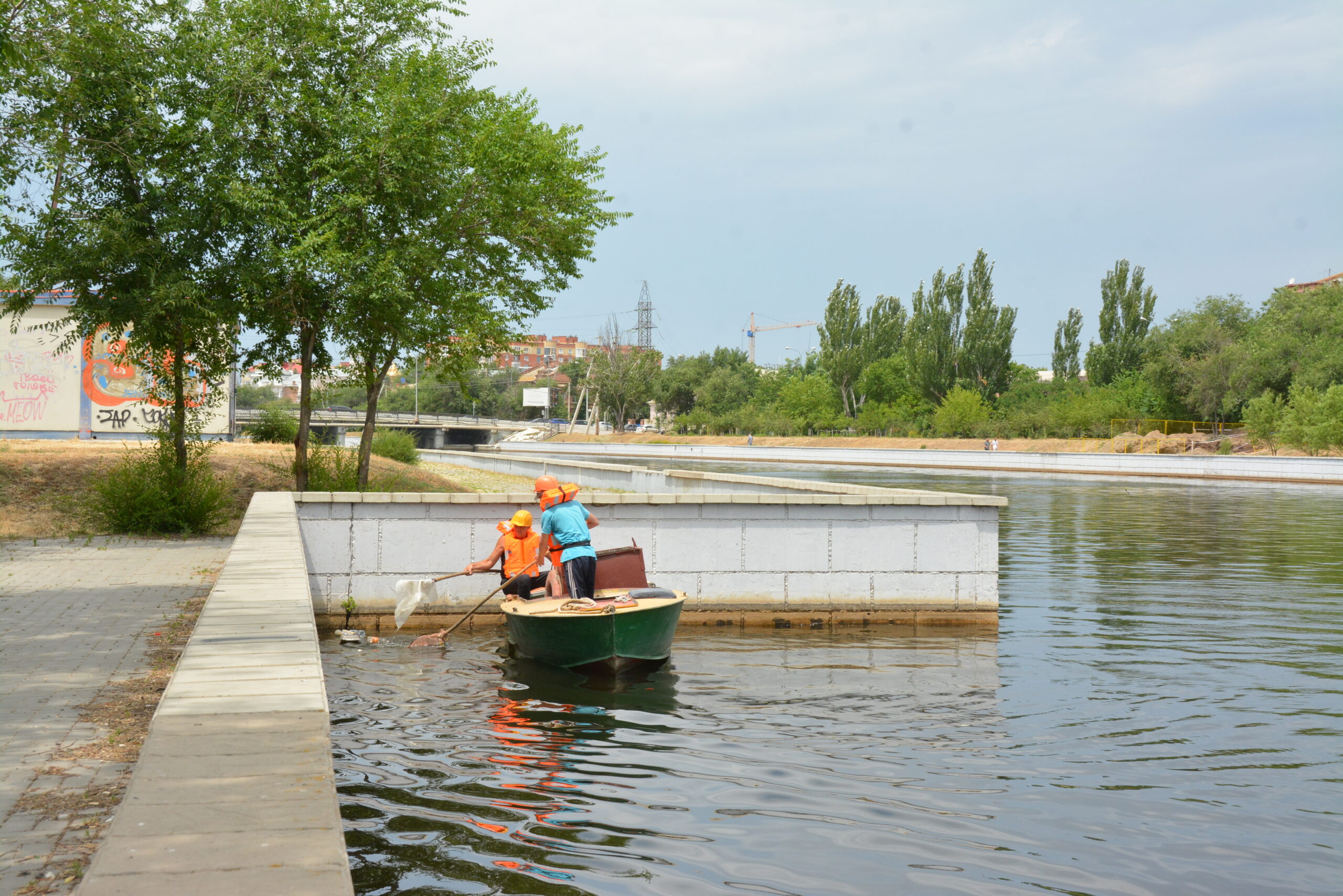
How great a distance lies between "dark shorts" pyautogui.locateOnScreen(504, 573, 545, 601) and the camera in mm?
11844

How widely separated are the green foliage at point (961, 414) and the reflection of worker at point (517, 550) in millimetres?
66456

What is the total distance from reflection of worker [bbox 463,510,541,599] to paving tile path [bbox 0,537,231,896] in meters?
3.26

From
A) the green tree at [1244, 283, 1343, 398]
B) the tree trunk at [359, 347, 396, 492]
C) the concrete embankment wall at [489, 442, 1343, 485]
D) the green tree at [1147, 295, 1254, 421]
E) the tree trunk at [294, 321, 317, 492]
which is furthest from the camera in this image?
the green tree at [1147, 295, 1254, 421]

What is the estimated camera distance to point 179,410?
18.9 m

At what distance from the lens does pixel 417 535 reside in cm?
1338

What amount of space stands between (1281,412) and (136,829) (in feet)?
205

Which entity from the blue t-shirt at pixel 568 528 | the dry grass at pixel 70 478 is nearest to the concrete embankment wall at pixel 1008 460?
the dry grass at pixel 70 478

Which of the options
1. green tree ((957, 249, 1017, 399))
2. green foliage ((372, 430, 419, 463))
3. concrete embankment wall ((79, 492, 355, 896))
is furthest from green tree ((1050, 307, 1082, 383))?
concrete embankment wall ((79, 492, 355, 896))

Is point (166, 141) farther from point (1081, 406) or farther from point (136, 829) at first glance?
point (1081, 406)

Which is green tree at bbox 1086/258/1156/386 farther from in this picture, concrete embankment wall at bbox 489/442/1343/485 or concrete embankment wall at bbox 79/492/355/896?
concrete embankment wall at bbox 79/492/355/896

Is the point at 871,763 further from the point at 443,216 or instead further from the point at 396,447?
the point at 396,447

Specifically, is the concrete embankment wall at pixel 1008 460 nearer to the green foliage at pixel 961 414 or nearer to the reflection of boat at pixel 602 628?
the green foliage at pixel 961 414

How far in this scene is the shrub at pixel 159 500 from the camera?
712 inches

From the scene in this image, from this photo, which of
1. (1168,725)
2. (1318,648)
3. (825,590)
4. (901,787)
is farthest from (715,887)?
(1318,648)
